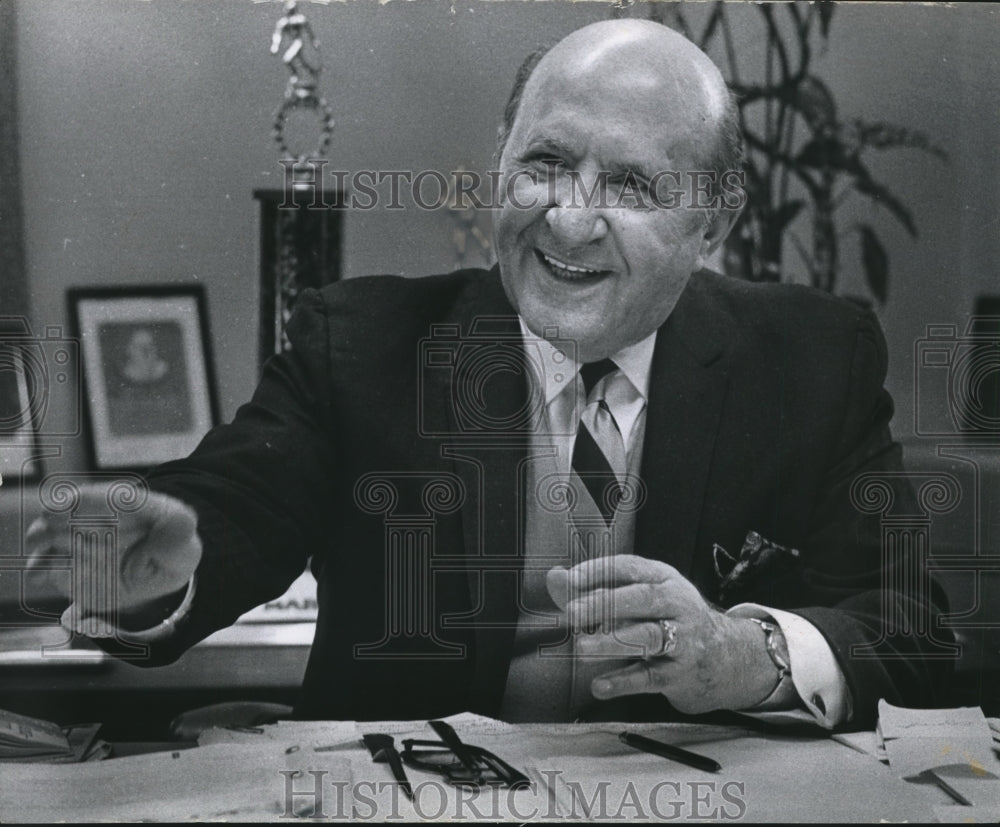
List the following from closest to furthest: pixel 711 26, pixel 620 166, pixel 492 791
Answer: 1. pixel 492 791
2. pixel 620 166
3. pixel 711 26

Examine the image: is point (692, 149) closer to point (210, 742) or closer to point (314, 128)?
point (314, 128)

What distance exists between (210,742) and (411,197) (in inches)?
39.6

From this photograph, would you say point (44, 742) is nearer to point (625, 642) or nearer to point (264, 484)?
point (264, 484)

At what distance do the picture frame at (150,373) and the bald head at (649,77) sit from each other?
0.62 meters

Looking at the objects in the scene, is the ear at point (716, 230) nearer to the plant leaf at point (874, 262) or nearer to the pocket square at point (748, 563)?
the plant leaf at point (874, 262)

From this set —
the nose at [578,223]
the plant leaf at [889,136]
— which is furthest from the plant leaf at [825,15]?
the nose at [578,223]

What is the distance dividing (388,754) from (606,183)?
3.33 ft

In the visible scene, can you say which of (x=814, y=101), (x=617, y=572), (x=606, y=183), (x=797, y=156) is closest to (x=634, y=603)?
(x=617, y=572)

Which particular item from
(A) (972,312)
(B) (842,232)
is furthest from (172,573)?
(A) (972,312)

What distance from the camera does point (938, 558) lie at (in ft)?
7.41

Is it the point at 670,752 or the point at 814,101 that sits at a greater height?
the point at 814,101

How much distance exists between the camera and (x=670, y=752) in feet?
6.96

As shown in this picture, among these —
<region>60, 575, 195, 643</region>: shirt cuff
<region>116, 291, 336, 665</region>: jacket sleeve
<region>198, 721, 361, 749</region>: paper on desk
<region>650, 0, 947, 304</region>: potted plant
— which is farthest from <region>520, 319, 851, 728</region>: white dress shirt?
<region>60, 575, 195, 643</region>: shirt cuff

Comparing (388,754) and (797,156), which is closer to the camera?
(388,754)
